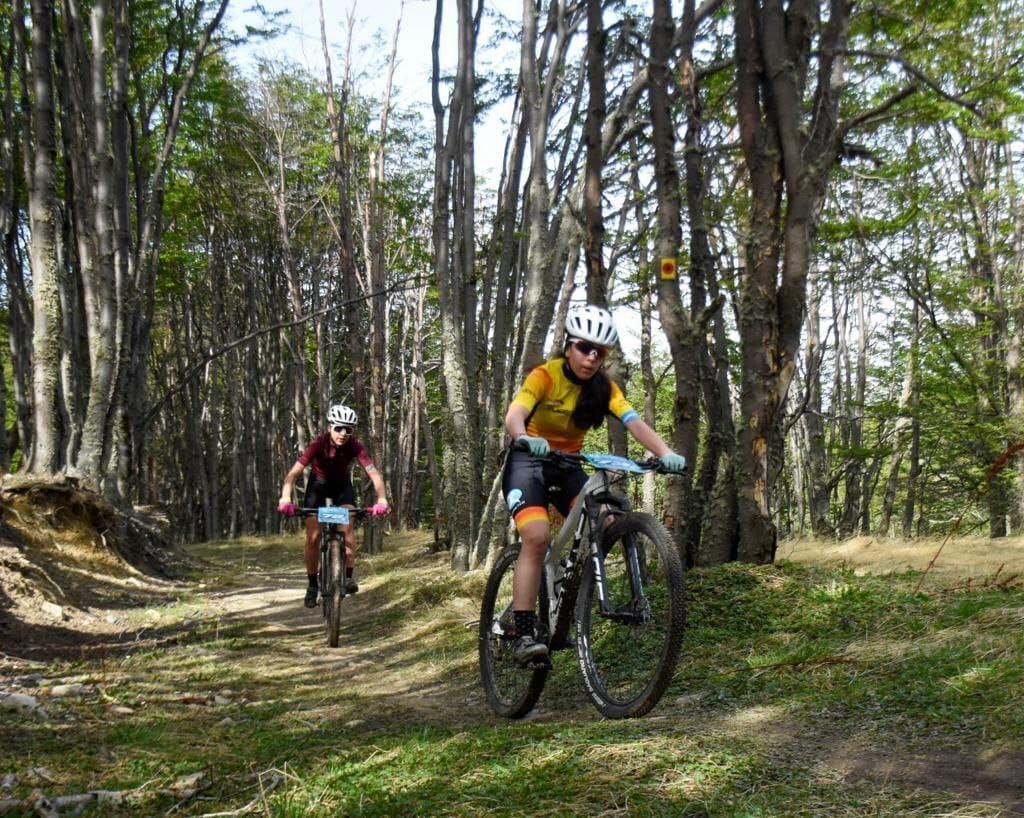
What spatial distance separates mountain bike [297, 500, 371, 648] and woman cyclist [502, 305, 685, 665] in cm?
391

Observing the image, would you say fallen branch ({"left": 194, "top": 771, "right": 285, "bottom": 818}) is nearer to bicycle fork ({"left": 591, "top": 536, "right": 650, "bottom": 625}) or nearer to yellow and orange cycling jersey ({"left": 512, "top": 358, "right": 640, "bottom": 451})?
bicycle fork ({"left": 591, "top": 536, "right": 650, "bottom": 625})

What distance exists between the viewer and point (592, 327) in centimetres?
488

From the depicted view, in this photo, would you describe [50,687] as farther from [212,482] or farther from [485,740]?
[212,482]

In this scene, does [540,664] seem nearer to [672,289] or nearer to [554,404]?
[554,404]

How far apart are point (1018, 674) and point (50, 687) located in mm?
5164

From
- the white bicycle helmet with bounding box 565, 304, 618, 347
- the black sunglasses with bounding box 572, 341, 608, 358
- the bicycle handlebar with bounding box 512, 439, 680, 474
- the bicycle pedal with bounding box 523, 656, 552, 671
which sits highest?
the white bicycle helmet with bounding box 565, 304, 618, 347

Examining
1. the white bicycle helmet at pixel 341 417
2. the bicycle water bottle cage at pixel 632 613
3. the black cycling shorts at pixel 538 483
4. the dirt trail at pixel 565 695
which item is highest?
the white bicycle helmet at pixel 341 417

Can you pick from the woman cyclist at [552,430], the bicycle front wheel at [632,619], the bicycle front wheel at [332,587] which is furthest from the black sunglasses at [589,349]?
the bicycle front wheel at [332,587]

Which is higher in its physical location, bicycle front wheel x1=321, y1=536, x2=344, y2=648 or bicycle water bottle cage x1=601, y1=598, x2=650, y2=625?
bicycle water bottle cage x1=601, y1=598, x2=650, y2=625

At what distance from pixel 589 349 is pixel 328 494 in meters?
4.87

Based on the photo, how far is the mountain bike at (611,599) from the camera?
4.21 meters

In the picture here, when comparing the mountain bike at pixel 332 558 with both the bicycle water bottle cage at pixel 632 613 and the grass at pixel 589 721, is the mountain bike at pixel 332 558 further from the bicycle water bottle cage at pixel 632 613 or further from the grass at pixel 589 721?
the bicycle water bottle cage at pixel 632 613

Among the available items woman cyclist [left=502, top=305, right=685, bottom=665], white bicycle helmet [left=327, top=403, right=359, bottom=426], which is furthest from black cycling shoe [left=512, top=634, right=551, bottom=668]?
white bicycle helmet [left=327, top=403, right=359, bottom=426]

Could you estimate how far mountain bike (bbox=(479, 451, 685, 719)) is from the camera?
4207 mm
